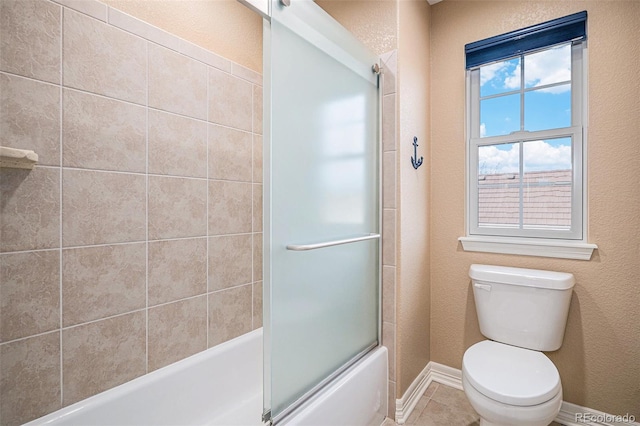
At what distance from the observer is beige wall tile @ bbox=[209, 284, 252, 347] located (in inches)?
66.7

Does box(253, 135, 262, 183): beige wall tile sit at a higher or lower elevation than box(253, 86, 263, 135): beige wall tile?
lower

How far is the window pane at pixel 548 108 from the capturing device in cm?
176

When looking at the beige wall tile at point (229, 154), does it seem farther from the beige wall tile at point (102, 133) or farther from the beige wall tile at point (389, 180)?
the beige wall tile at point (389, 180)

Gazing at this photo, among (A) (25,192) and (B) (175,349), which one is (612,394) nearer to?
(B) (175,349)

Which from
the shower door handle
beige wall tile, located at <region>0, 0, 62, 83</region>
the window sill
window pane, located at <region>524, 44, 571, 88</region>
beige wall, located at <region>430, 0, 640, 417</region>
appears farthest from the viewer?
window pane, located at <region>524, 44, 571, 88</region>

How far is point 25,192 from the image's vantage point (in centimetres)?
107

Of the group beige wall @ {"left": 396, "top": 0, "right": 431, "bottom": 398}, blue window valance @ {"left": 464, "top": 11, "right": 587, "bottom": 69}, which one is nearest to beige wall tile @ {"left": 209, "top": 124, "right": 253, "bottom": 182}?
beige wall @ {"left": 396, "top": 0, "right": 431, "bottom": 398}

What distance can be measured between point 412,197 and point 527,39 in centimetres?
115

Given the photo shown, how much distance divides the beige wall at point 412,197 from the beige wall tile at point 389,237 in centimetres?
3

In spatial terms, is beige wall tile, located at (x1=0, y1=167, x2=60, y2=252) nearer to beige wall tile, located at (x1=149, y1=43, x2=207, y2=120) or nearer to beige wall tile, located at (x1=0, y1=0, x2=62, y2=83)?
beige wall tile, located at (x1=0, y1=0, x2=62, y2=83)

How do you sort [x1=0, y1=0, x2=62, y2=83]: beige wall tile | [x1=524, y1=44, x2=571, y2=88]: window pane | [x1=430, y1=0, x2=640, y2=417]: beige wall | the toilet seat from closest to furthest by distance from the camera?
[x1=0, y1=0, x2=62, y2=83]: beige wall tile
the toilet seat
[x1=430, y1=0, x2=640, y2=417]: beige wall
[x1=524, y1=44, x2=571, y2=88]: window pane

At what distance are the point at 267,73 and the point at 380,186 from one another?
928mm

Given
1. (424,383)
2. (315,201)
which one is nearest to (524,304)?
(424,383)

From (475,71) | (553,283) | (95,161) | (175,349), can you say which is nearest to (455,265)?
(553,283)
